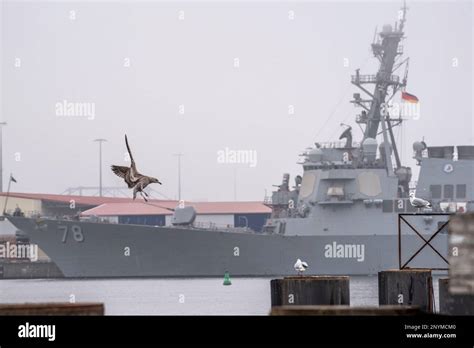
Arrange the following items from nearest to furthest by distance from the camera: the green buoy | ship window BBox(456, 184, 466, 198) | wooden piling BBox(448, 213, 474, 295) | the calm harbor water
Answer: wooden piling BBox(448, 213, 474, 295) → the calm harbor water → the green buoy → ship window BBox(456, 184, 466, 198)

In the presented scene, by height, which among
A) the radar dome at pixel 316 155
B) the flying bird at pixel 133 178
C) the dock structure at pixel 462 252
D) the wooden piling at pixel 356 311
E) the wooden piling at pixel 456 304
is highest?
the radar dome at pixel 316 155

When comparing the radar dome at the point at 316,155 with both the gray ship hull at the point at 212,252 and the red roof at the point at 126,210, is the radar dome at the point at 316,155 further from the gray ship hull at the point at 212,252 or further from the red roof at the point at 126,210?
the red roof at the point at 126,210

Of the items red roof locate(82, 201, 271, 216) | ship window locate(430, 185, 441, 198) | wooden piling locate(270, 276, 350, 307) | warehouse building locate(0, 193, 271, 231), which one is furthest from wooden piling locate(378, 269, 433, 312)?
red roof locate(82, 201, 271, 216)

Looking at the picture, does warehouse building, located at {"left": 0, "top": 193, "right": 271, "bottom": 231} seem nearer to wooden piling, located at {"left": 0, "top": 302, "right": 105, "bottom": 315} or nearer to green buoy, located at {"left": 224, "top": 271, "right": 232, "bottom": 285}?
green buoy, located at {"left": 224, "top": 271, "right": 232, "bottom": 285}

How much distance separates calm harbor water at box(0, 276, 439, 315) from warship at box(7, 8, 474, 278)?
1.28 meters

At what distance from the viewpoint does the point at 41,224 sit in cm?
6425

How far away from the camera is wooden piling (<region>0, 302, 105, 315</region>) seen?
11094 mm

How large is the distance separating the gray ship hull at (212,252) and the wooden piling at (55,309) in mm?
48463

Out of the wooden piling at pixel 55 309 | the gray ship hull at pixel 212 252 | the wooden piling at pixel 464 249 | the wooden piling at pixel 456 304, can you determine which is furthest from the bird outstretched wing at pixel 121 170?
the gray ship hull at pixel 212 252

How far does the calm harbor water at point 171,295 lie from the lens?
121ft

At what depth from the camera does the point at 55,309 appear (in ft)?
36.9

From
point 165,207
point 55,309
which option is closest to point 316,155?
point 165,207

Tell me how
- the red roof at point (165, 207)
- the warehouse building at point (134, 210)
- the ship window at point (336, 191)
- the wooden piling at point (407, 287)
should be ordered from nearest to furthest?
1. the wooden piling at point (407, 287)
2. the ship window at point (336, 191)
3. the warehouse building at point (134, 210)
4. the red roof at point (165, 207)
